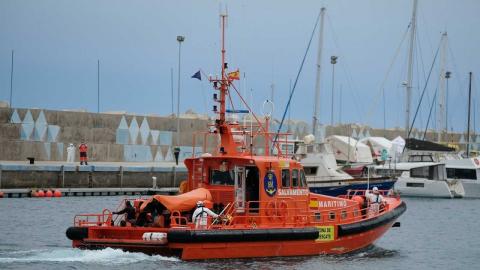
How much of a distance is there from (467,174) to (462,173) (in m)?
0.31

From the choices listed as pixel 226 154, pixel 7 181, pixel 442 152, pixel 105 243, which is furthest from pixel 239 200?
pixel 442 152

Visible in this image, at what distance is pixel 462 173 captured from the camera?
2082 inches

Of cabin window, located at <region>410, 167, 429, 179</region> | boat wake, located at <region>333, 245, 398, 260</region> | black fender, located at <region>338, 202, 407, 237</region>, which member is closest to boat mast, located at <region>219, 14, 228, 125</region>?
black fender, located at <region>338, 202, 407, 237</region>

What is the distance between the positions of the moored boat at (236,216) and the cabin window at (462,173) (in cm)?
3177

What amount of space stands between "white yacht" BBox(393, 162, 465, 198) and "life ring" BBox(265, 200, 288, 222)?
2879cm

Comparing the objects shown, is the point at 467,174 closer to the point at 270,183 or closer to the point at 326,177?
the point at 326,177

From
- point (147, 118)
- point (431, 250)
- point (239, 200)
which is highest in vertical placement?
point (147, 118)

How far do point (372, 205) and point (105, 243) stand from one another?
7854mm

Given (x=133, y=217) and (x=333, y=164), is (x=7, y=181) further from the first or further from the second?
(x=133, y=217)

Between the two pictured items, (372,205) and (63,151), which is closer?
(372,205)

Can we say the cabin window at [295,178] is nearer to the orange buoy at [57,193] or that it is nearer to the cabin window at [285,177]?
the cabin window at [285,177]

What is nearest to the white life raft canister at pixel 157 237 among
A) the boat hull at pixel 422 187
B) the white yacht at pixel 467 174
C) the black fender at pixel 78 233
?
the black fender at pixel 78 233

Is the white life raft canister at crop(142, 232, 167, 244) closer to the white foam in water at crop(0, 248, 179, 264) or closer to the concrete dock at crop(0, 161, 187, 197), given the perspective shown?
the white foam in water at crop(0, 248, 179, 264)

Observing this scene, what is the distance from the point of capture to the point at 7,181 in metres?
38.8
